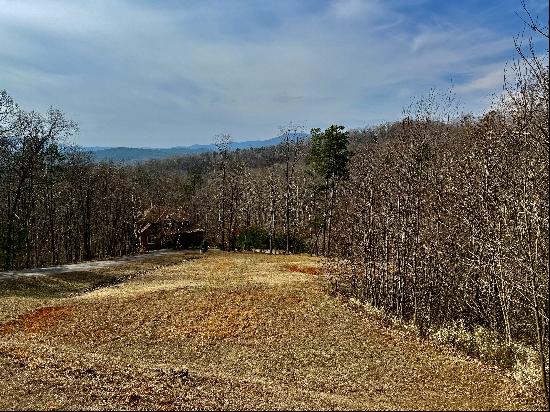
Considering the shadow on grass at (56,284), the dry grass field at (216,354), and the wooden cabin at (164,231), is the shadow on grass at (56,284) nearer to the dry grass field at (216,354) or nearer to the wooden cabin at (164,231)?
the dry grass field at (216,354)

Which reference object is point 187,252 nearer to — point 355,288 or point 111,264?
point 111,264

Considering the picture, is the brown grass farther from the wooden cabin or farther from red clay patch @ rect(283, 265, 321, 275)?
the wooden cabin

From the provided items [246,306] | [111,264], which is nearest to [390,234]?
[246,306]

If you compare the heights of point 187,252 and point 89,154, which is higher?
point 89,154

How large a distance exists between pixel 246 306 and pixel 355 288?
8228 mm

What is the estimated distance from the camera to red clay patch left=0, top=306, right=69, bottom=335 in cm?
2308

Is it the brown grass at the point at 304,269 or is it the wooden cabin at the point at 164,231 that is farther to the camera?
the wooden cabin at the point at 164,231

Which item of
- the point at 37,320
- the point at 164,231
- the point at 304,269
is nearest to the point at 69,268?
the point at 37,320

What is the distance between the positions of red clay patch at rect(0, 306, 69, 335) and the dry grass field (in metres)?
0.05

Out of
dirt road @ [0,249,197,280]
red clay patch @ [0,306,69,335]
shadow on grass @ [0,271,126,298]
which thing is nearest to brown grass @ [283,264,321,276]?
shadow on grass @ [0,271,126,298]

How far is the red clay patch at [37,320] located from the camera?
909 inches

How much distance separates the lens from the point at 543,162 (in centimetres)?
1370

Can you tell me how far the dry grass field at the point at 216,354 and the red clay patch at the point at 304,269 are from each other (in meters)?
4.80

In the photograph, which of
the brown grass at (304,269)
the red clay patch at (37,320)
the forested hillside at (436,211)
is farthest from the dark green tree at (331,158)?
the red clay patch at (37,320)
